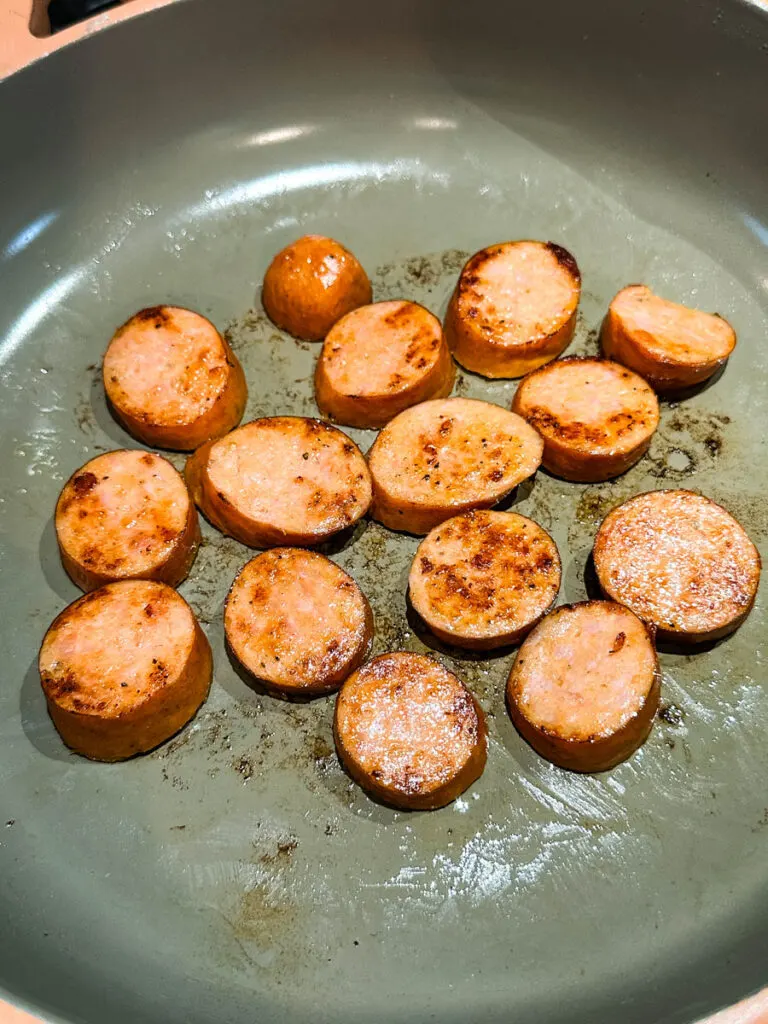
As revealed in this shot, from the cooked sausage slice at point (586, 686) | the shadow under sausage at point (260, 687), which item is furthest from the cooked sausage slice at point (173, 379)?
the cooked sausage slice at point (586, 686)

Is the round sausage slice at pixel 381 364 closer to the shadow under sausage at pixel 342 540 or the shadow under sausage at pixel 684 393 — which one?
the shadow under sausage at pixel 342 540

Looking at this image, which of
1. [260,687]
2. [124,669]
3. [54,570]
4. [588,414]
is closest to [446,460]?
[588,414]

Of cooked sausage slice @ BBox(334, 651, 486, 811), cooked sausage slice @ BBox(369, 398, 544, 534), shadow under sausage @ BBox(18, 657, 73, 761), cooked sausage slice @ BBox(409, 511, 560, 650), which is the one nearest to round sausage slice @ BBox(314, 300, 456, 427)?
cooked sausage slice @ BBox(369, 398, 544, 534)

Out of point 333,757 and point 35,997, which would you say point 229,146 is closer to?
point 333,757

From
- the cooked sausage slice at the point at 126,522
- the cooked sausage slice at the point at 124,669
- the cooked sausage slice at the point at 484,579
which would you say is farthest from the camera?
the cooked sausage slice at the point at 126,522

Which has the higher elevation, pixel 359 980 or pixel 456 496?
pixel 456 496

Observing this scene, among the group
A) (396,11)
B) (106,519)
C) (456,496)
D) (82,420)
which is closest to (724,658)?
(456,496)
